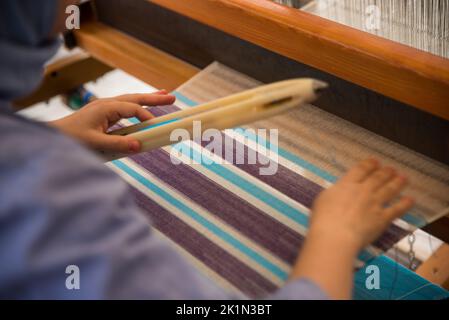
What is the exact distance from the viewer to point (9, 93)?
586mm

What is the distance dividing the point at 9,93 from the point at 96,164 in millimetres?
117

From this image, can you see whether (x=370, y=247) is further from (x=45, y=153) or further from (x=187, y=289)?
(x=45, y=153)

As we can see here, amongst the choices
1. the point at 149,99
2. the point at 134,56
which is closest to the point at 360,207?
the point at 149,99

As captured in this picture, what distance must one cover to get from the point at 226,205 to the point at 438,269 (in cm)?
70

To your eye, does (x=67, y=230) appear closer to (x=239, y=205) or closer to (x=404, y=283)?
(x=239, y=205)

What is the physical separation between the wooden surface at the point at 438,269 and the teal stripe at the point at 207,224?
2.23 ft

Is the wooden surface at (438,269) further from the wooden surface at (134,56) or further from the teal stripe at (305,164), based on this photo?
the wooden surface at (134,56)

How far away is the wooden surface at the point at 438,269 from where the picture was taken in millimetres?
1378

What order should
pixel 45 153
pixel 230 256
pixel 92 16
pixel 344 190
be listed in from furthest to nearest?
pixel 92 16 < pixel 230 256 < pixel 344 190 < pixel 45 153

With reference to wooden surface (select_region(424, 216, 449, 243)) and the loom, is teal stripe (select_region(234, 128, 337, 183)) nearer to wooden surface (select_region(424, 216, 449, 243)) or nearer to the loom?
the loom

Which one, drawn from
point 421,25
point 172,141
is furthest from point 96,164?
point 421,25

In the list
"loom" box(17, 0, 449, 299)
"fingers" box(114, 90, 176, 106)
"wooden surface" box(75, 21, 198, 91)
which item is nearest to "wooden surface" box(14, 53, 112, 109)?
"wooden surface" box(75, 21, 198, 91)

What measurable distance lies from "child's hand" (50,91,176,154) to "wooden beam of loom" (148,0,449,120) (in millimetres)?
219

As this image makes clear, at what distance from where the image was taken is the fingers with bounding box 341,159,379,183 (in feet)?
2.69
